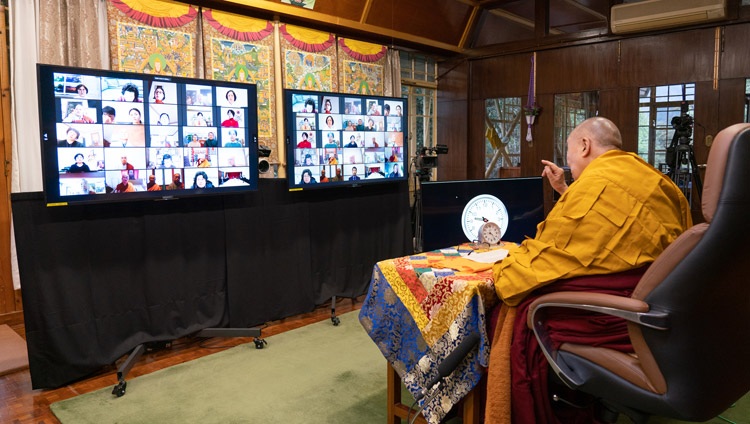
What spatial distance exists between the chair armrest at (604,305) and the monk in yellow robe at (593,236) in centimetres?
9

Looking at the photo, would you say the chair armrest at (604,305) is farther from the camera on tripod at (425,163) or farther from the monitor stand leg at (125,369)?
the camera on tripod at (425,163)

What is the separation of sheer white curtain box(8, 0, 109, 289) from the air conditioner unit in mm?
4526

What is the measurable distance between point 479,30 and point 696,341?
18.7ft

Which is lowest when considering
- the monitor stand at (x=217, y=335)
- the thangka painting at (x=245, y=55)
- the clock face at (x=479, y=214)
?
the monitor stand at (x=217, y=335)

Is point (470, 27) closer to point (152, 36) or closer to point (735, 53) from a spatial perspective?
point (735, 53)

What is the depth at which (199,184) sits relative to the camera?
3.62 m

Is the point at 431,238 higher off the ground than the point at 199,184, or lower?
lower

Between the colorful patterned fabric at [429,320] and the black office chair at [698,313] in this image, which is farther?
the colorful patterned fabric at [429,320]

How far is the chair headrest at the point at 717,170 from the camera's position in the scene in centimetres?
144

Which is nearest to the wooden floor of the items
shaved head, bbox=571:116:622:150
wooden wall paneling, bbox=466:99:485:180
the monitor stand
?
the monitor stand

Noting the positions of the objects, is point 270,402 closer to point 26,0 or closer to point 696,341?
point 696,341

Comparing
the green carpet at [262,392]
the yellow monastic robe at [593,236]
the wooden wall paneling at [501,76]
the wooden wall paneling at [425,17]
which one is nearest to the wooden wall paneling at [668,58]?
the wooden wall paneling at [501,76]

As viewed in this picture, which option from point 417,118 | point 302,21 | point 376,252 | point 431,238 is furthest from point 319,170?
point 417,118

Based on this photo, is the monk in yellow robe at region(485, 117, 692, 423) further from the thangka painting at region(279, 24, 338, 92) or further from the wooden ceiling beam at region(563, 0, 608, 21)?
the wooden ceiling beam at region(563, 0, 608, 21)
